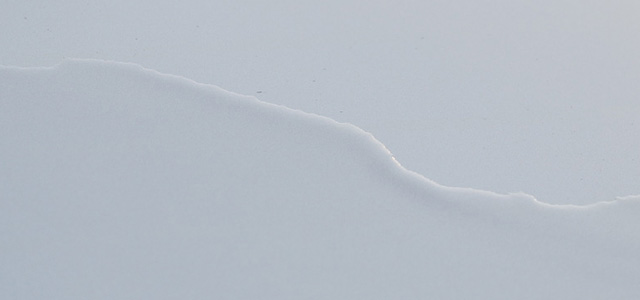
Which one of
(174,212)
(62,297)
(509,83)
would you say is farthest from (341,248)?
(509,83)

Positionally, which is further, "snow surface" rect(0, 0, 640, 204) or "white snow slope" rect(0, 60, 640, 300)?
"snow surface" rect(0, 0, 640, 204)

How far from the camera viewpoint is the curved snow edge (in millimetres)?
1237

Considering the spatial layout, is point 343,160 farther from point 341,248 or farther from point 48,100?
point 48,100

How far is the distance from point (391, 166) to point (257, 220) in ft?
0.73

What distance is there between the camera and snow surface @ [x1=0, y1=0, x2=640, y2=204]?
1316mm

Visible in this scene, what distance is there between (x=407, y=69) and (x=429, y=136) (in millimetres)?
199

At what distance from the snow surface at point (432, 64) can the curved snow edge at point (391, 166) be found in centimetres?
2

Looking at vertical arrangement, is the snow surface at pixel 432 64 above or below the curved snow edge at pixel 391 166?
above

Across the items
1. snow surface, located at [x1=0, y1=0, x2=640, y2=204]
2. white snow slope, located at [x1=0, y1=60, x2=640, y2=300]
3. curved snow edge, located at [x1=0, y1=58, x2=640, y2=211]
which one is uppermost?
snow surface, located at [x1=0, y1=0, x2=640, y2=204]

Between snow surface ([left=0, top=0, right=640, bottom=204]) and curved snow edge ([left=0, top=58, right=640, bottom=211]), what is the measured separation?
2cm

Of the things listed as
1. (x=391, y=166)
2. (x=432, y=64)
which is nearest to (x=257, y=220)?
(x=391, y=166)

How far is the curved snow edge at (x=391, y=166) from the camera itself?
4.06ft

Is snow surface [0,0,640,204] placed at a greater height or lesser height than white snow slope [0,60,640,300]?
greater

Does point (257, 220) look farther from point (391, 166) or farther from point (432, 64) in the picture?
point (432, 64)
